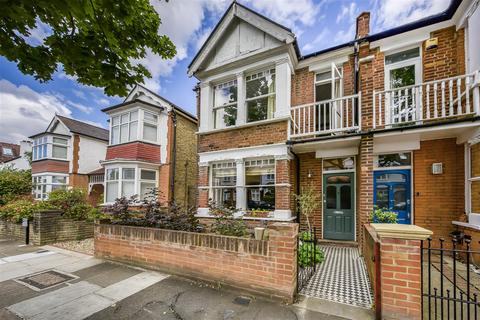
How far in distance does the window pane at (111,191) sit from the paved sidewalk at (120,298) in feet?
23.8

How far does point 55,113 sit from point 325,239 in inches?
829

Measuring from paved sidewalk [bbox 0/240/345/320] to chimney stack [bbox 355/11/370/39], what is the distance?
8172 millimetres

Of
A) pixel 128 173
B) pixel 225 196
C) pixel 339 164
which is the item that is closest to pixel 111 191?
pixel 128 173

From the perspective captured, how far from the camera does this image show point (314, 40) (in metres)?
8.36

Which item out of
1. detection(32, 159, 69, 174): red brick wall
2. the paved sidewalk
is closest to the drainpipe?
the paved sidewalk

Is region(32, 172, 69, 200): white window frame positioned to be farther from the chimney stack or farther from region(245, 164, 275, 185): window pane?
the chimney stack

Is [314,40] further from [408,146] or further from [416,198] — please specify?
[416,198]

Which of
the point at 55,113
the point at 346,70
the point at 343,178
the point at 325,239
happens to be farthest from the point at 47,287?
the point at 55,113

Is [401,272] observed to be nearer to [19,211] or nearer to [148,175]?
[148,175]

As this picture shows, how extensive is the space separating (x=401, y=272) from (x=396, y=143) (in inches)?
190

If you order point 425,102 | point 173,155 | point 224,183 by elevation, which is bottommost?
point 224,183

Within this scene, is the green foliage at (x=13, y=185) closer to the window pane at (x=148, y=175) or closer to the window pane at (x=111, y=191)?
the window pane at (x=111, y=191)

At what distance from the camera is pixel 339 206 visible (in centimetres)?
757

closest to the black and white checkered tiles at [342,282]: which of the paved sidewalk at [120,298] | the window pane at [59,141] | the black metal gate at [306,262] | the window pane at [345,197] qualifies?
the black metal gate at [306,262]
